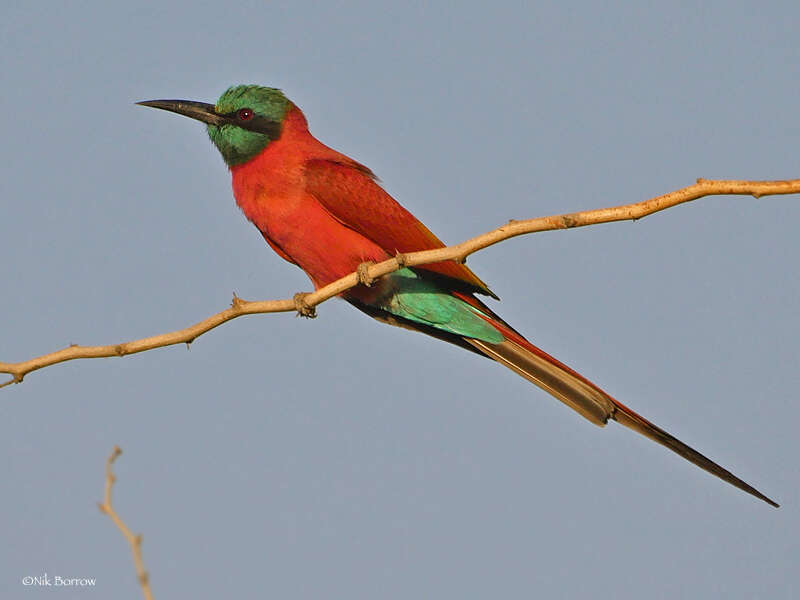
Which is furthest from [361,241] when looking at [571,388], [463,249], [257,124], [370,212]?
[463,249]

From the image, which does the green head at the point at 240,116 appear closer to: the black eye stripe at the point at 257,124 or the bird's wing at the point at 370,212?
the black eye stripe at the point at 257,124

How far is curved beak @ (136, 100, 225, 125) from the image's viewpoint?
4922 mm

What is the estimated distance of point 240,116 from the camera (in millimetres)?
4879

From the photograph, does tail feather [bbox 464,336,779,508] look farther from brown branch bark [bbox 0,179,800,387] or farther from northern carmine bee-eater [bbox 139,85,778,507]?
brown branch bark [bbox 0,179,800,387]

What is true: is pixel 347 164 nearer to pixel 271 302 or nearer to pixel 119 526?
pixel 271 302

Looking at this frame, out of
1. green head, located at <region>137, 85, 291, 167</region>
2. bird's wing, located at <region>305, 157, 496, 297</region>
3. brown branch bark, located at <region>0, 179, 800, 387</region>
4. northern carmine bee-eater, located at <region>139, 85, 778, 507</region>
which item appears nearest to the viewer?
brown branch bark, located at <region>0, 179, 800, 387</region>

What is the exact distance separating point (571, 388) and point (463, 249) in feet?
4.33

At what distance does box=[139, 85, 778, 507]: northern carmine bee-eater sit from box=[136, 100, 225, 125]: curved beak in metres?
0.29

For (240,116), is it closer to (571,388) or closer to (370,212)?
(370,212)

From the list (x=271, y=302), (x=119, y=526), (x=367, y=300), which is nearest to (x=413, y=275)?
(x=367, y=300)

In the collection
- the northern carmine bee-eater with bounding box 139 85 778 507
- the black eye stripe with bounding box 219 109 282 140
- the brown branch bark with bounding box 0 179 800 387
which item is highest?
the black eye stripe with bounding box 219 109 282 140

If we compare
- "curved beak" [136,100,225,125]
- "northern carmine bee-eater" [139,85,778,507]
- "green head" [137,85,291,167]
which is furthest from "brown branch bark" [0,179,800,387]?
"curved beak" [136,100,225,125]

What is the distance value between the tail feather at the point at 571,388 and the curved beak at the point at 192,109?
1.71 meters

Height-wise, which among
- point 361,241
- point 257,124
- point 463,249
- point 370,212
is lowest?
point 463,249
